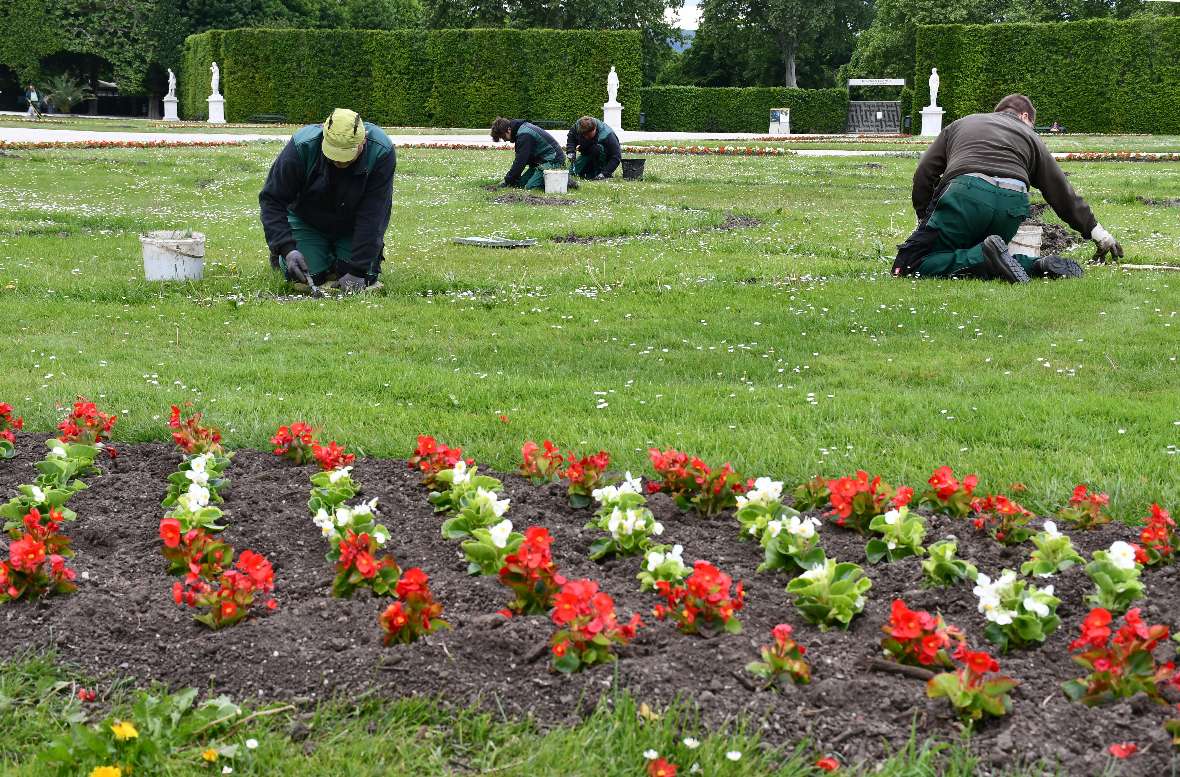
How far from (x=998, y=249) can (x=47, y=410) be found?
6.21 m

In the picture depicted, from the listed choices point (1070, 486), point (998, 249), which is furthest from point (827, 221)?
point (1070, 486)

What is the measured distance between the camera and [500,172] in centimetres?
1919

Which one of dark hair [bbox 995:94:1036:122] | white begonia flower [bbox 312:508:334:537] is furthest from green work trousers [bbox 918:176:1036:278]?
white begonia flower [bbox 312:508:334:537]

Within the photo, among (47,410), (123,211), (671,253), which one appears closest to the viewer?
(47,410)

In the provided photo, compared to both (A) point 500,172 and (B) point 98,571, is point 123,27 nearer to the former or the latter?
(A) point 500,172

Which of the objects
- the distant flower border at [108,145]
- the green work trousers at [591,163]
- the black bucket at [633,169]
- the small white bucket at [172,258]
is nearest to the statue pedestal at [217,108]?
the distant flower border at [108,145]

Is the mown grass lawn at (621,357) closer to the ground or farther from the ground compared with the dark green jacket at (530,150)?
closer to the ground

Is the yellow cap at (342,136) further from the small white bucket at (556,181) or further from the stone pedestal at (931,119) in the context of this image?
the stone pedestal at (931,119)

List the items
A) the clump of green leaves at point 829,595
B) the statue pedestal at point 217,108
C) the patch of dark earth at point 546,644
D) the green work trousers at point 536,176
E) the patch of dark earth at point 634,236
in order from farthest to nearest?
the statue pedestal at point 217,108
the green work trousers at point 536,176
the patch of dark earth at point 634,236
the clump of green leaves at point 829,595
the patch of dark earth at point 546,644

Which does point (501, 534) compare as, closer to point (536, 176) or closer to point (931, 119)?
point (536, 176)

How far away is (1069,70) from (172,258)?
33.2 m

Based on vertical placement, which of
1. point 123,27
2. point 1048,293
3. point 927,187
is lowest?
point 1048,293

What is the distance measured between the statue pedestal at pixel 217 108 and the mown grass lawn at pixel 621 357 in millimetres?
30453

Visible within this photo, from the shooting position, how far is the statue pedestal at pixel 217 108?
4100cm
